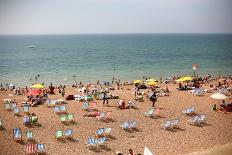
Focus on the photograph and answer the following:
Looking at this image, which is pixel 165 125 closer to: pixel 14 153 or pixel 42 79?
pixel 14 153

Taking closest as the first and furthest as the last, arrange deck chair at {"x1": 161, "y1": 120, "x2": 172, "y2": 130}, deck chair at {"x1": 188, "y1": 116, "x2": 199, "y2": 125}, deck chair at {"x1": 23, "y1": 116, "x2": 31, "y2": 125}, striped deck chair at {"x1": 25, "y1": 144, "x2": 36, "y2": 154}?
1. striped deck chair at {"x1": 25, "y1": 144, "x2": 36, "y2": 154}
2. deck chair at {"x1": 161, "y1": 120, "x2": 172, "y2": 130}
3. deck chair at {"x1": 23, "y1": 116, "x2": 31, "y2": 125}
4. deck chair at {"x1": 188, "y1": 116, "x2": 199, "y2": 125}

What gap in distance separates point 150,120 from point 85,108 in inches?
163

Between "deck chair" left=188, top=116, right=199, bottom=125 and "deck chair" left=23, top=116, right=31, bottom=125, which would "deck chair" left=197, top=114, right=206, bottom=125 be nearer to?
"deck chair" left=188, top=116, right=199, bottom=125

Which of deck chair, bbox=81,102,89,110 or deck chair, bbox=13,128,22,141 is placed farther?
deck chair, bbox=81,102,89,110

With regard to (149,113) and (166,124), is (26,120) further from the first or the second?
(166,124)

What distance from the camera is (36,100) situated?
1922 centimetres

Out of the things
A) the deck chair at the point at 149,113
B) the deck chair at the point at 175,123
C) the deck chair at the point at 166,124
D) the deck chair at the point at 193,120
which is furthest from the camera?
the deck chair at the point at 149,113

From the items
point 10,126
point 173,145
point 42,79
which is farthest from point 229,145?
point 42,79

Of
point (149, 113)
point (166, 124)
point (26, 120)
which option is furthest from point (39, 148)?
point (149, 113)

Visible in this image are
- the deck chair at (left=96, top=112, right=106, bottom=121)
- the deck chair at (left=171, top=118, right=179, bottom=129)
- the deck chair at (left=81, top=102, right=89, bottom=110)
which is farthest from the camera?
the deck chair at (left=81, top=102, right=89, bottom=110)

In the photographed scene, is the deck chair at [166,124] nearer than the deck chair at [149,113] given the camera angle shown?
Yes

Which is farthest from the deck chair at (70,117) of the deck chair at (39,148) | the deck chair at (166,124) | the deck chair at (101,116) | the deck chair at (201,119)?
the deck chair at (201,119)

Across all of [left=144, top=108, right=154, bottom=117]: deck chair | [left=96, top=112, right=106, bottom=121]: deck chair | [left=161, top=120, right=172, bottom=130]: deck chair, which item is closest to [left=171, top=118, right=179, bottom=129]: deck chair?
[left=161, top=120, right=172, bottom=130]: deck chair

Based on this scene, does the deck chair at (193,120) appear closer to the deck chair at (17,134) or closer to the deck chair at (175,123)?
the deck chair at (175,123)
